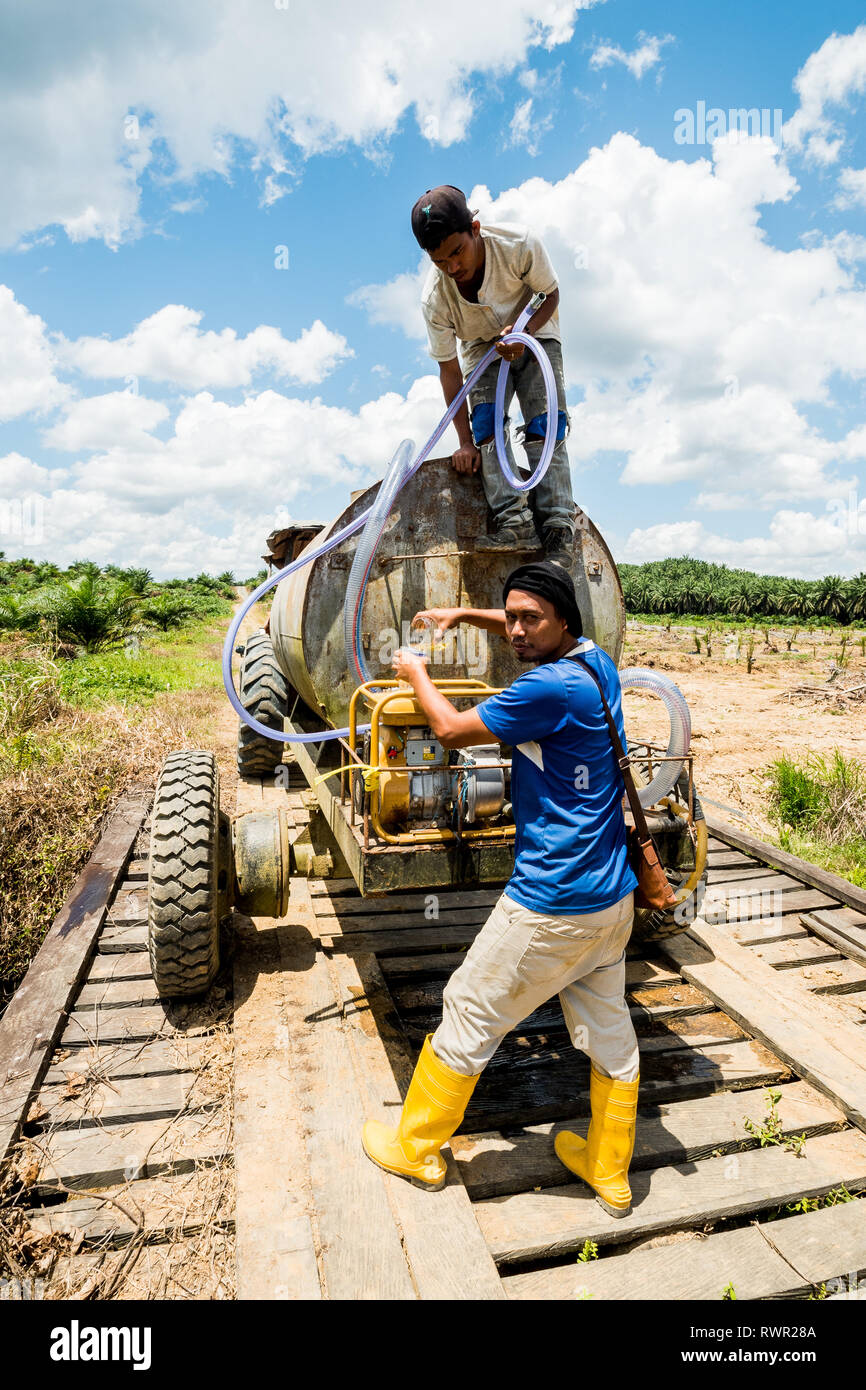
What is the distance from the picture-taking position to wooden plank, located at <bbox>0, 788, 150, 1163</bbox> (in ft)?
9.75

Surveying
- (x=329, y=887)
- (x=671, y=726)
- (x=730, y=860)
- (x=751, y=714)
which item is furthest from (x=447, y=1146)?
(x=751, y=714)

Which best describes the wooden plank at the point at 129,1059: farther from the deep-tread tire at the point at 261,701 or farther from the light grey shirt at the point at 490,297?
the light grey shirt at the point at 490,297

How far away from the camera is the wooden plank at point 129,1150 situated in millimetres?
2666

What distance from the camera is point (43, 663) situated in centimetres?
873

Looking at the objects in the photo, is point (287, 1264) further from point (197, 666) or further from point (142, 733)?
point (197, 666)

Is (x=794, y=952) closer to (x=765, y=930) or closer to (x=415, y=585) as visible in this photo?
(x=765, y=930)

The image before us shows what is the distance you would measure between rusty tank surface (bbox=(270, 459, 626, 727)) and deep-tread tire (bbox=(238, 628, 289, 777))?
2.48m

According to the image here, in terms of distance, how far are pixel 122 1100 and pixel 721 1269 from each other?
2.23m

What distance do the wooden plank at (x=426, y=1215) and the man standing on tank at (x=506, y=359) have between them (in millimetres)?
2510

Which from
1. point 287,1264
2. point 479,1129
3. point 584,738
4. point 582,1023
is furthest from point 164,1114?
point 584,738

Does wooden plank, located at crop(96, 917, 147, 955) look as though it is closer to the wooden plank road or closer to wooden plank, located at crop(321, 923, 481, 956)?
the wooden plank road

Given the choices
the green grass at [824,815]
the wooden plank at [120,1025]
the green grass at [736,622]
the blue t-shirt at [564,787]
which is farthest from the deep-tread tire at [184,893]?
the green grass at [736,622]

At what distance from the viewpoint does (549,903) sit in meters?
2.42

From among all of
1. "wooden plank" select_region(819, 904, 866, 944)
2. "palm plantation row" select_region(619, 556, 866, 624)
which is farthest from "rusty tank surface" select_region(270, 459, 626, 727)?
"palm plantation row" select_region(619, 556, 866, 624)
